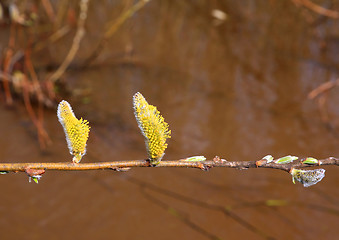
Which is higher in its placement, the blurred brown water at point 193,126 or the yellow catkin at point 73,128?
the blurred brown water at point 193,126

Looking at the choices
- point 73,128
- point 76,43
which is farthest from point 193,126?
point 73,128

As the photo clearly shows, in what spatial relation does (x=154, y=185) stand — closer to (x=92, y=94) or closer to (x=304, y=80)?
(x=92, y=94)

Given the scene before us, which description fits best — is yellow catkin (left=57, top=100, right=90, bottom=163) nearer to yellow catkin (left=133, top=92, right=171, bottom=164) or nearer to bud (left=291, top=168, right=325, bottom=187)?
yellow catkin (left=133, top=92, right=171, bottom=164)

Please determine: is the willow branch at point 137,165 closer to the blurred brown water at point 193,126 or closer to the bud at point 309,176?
the bud at point 309,176

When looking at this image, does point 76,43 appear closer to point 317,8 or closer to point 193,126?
point 193,126

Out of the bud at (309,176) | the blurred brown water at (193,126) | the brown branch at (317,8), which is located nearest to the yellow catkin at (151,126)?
the bud at (309,176)
